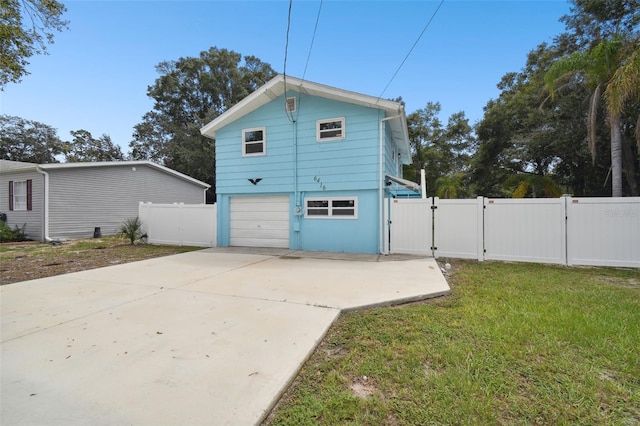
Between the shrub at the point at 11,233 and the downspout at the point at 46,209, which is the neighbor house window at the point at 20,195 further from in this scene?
the downspout at the point at 46,209

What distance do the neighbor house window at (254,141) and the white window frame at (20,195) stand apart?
1143cm

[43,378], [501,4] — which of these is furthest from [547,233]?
[43,378]

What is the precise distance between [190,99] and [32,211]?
19590 millimetres

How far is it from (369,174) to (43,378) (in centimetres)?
752

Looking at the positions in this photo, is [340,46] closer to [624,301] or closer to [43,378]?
[624,301]

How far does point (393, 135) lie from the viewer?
34.5ft

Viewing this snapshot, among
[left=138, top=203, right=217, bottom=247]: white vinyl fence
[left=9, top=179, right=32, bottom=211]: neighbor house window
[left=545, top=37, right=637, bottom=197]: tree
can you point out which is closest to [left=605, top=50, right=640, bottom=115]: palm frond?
[left=545, top=37, right=637, bottom=197]: tree

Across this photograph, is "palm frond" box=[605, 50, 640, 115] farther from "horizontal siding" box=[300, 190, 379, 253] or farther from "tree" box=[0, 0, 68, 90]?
"tree" box=[0, 0, 68, 90]

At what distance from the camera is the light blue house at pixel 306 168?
8.38m

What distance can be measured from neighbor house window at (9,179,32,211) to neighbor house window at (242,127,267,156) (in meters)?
11.0

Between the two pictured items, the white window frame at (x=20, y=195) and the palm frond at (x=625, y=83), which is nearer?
the palm frond at (x=625, y=83)

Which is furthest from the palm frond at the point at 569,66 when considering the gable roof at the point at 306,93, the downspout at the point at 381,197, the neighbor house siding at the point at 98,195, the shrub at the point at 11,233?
the shrub at the point at 11,233

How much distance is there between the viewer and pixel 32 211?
12.7 meters

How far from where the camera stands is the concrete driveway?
2051 mm
